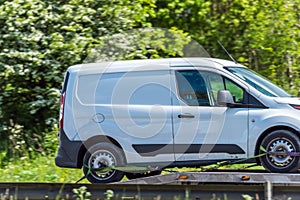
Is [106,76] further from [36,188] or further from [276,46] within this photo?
[276,46]

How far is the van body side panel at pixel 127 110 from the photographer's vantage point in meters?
8.91

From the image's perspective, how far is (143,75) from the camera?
913 centimetres

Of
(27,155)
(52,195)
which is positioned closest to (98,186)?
(52,195)

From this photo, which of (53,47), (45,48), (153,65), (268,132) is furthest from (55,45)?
(268,132)

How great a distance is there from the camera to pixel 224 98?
28.3ft

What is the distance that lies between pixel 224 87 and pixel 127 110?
1371 millimetres

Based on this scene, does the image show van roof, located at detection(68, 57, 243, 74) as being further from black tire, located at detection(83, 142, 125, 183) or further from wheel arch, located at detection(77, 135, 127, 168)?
black tire, located at detection(83, 142, 125, 183)

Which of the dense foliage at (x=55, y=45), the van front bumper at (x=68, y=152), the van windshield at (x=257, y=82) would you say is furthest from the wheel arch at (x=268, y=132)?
the dense foliage at (x=55, y=45)

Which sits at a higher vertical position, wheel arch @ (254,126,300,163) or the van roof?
the van roof

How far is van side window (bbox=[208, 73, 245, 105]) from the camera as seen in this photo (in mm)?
8852

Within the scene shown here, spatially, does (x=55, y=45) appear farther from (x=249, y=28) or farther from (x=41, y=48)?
(x=249, y=28)

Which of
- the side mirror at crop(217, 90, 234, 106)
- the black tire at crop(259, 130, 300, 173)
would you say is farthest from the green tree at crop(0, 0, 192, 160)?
the black tire at crop(259, 130, 300, 173)

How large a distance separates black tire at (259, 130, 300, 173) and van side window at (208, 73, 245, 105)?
67 centimetres

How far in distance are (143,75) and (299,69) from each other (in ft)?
24.8
